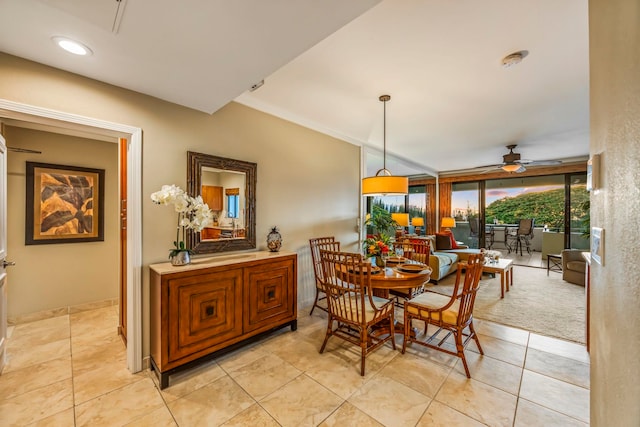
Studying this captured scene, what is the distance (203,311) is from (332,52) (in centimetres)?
245

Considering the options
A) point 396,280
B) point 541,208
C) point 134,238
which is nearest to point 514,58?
point 396,280

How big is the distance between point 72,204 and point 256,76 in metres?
3.26

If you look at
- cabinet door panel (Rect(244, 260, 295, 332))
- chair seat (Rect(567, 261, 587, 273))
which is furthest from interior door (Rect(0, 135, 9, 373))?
chair seat (Rect(567, 261, 587, 273))

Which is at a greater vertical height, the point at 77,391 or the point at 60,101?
the point at 60,101

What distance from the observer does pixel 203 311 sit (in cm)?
219

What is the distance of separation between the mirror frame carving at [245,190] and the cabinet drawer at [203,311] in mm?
476

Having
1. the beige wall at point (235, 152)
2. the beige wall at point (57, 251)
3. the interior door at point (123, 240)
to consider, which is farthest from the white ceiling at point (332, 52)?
the beige wall at point (57, 251)

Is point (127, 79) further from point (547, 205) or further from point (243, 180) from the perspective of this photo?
point (547, 205)

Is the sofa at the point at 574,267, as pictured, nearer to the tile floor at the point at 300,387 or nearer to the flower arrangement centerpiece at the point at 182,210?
the tile floor at the point at 300,387

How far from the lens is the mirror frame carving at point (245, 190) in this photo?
2.51 metres

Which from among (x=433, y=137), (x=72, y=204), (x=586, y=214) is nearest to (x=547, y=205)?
(x=586, y=214)

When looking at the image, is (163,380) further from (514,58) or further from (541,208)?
(541,208)

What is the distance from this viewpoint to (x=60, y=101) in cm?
189

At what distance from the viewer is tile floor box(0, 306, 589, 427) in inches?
67.6
